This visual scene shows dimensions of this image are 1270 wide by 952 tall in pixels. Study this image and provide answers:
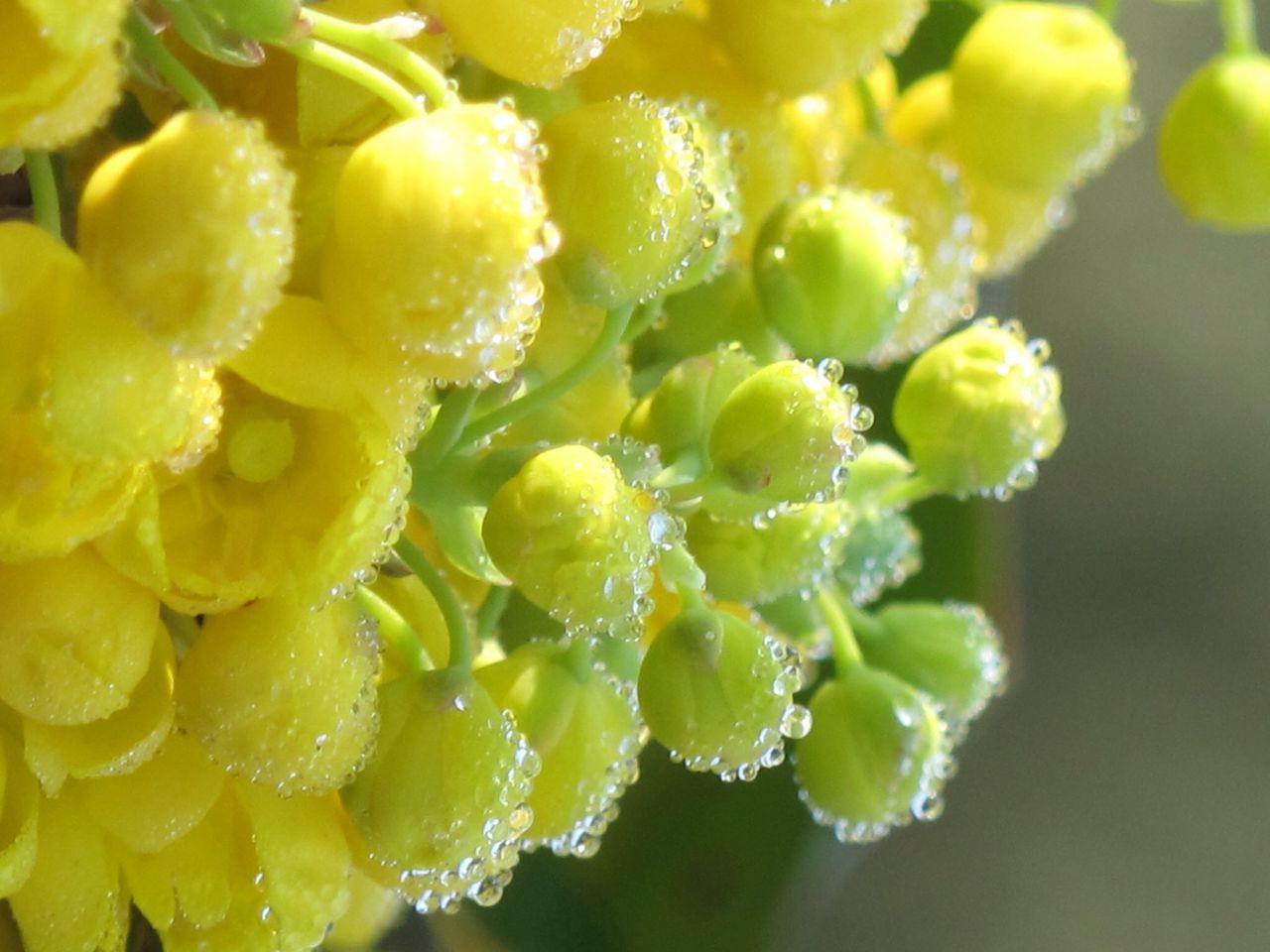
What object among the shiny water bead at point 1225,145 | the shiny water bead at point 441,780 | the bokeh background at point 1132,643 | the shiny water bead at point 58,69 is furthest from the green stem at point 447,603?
the bokeh background at point 1132,643

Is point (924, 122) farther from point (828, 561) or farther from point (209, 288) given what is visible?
point (209, 288)

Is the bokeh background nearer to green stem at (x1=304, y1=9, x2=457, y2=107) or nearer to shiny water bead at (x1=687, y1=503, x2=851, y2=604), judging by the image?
shiny water bead at (x1=687, y1=503, x2=851, y2=604)

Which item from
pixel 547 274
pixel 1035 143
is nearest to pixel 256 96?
A: pixel 547 274

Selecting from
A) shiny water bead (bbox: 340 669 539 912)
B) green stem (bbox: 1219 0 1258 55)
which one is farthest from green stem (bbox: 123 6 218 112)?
green stem (bbox: 1219 0 1258 55)

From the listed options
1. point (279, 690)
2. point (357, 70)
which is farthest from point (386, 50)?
point (279, 690)

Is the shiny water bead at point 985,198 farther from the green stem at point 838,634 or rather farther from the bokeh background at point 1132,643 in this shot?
the bokeh background at point 1132,643

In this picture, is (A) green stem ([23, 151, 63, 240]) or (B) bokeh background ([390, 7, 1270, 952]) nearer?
(A) green stem ([23, 151, 63, 240])

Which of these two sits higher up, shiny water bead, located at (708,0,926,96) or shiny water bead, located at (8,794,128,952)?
shiny water bead, located at (708,0,926,96)
